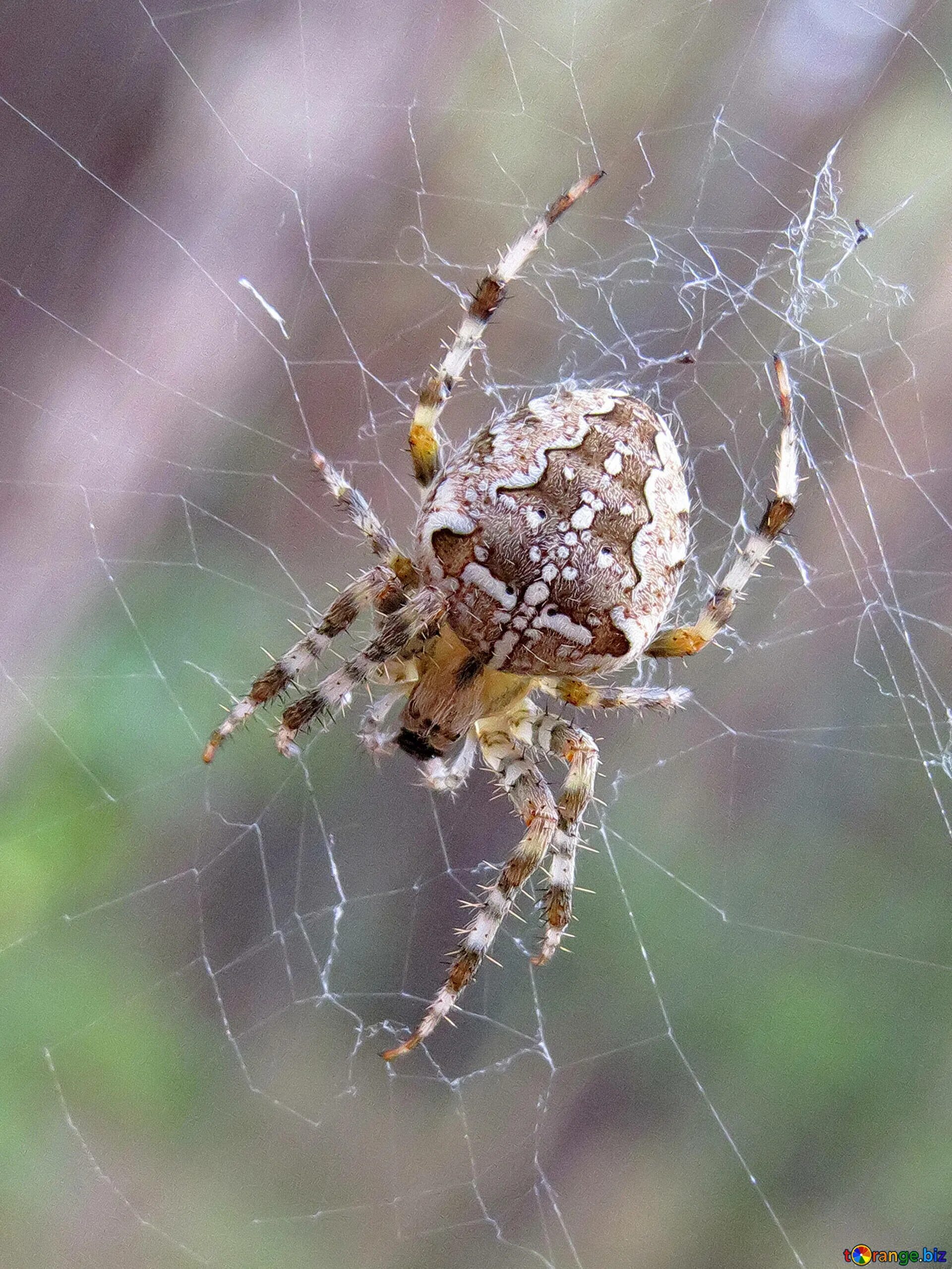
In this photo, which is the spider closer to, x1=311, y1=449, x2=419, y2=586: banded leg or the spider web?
x1=311, y1=449, x2=419, y2=586: banded leg

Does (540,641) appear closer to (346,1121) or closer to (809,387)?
(809,387)

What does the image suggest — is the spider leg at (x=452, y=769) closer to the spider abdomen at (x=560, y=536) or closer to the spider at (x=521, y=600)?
the spider at (x=521, y=600)

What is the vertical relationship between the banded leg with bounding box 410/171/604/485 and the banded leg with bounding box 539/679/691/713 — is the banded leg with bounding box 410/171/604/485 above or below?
above

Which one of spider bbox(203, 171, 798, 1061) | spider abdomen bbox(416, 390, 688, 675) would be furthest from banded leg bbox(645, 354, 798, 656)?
spider abdomen bbox(416, 390, 688, 675)

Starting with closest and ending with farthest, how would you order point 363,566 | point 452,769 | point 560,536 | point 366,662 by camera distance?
point 560,536, point 366,662, point 452,769, point 363,566

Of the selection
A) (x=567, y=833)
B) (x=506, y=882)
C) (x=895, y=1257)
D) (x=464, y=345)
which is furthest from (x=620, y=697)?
(x=895, y=1257)

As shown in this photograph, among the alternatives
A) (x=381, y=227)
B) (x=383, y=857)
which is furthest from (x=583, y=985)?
(x=381, y=227)

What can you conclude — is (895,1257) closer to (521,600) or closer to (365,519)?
(521,600)
